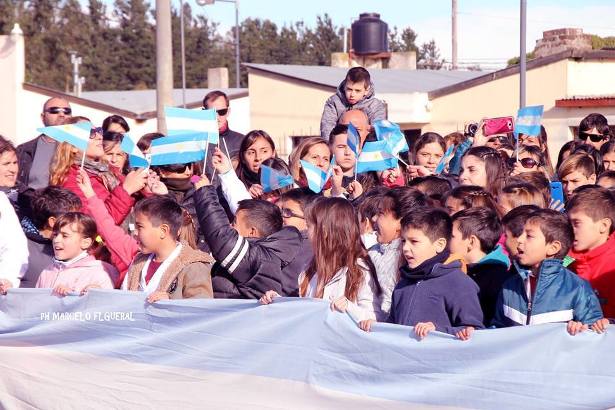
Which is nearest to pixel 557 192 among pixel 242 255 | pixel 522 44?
pixel 242 255

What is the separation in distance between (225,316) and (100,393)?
100 centimetres

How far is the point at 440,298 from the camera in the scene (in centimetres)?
532

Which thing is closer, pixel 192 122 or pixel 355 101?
pixel 192 122

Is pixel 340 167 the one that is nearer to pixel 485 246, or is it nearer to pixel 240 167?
pixel 240 167

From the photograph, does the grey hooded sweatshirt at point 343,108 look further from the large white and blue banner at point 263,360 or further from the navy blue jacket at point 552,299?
the navy blue jacket at point 552,299

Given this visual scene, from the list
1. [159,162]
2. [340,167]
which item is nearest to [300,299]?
[159,162]

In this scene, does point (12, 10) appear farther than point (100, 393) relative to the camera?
Yes

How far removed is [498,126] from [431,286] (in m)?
3.80

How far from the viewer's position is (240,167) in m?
8.52

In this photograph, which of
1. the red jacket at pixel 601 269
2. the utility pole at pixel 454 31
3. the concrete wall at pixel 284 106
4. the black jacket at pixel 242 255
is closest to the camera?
the red jacket at pixel 601 269

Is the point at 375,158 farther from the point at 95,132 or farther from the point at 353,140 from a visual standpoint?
the point at 95,132

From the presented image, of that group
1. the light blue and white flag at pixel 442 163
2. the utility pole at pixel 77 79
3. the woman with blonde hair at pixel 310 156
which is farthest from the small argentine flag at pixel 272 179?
the utility pole at pixel 77 79

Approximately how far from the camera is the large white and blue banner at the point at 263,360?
4.69m

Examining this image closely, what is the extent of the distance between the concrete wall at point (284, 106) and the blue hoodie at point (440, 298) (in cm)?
2373
